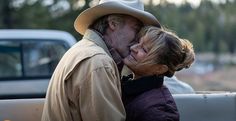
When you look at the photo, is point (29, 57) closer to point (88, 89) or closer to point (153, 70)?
point (153, 70)

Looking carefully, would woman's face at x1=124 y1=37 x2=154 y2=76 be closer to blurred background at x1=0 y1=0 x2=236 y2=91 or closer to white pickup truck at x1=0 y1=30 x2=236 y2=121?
white pickup truck at x1=0 y1=30 x2=236 y2=121

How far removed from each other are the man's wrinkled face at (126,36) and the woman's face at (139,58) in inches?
1.5

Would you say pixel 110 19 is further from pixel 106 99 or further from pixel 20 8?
pixel 20 8

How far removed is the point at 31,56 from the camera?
23.9 ft

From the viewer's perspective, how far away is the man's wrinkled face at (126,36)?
9.92 ft

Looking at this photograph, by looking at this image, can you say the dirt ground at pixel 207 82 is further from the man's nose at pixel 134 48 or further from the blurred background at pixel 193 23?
the man's nose at pixel 134 48


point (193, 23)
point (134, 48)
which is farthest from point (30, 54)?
point (193, 23)

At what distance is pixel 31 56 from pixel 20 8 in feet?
30.5

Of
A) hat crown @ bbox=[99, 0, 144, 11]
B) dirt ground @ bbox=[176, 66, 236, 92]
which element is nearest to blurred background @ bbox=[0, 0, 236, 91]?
dirt ground @ bbox=[176, 66, 236, 92]

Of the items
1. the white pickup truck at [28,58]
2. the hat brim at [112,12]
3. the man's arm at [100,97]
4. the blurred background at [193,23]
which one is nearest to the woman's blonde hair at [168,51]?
→ the hat brim at [112,12]

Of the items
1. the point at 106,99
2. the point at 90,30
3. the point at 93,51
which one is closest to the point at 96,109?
the point at 106,99

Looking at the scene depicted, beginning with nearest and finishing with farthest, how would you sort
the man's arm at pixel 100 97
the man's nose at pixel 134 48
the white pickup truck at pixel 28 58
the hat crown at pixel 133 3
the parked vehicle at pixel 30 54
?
the man's arm at pixel 100 97, the man's nose at pixel 134 48, the hat crown at pixel 133 3, the white pickup truck at pixel 28 58, the parked vehicle at pixel 30 54

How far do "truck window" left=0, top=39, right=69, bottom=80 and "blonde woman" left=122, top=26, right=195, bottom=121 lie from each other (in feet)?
13.0

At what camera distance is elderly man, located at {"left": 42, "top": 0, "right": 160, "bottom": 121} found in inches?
109
